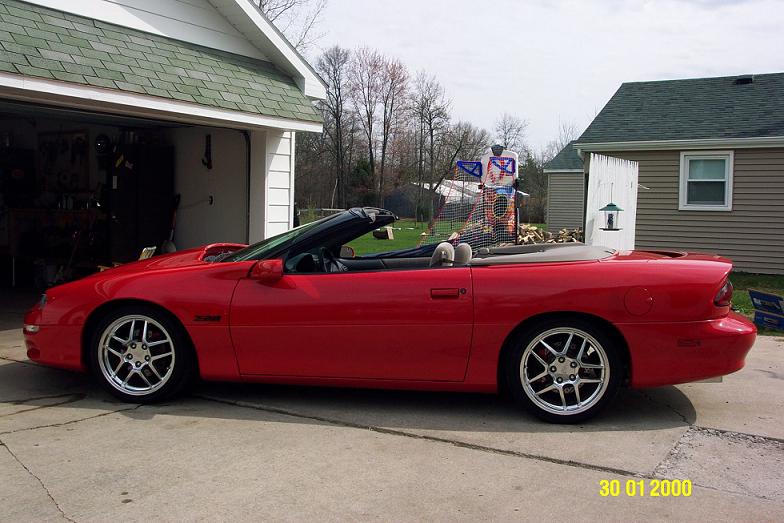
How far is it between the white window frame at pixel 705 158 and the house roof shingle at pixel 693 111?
358mm

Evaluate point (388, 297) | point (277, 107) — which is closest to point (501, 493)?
point (388, 297)

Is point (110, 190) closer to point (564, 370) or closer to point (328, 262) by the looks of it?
point (328, 262)

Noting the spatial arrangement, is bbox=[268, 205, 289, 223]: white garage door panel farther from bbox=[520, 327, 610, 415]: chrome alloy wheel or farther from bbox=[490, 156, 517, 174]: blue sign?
bbox=[520, 327, 610, 415]: chrome alloy wheel

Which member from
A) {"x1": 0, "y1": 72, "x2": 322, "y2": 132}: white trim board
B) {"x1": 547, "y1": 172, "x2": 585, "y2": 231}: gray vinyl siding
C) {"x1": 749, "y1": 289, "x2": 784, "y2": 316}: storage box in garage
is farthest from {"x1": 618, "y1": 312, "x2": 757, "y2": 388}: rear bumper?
{"x1": 547, "y1": 172, "x2": 585, "y2": 231}: gray vinyl siding

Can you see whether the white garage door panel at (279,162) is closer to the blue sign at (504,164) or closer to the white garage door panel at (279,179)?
the white garage door panel at (279,179)

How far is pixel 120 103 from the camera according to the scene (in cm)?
675

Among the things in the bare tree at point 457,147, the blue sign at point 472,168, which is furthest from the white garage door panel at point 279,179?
the bare tree at point 457,147

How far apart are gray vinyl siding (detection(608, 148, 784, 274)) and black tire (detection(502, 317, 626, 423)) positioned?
11643mm

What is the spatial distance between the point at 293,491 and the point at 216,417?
1349 mm

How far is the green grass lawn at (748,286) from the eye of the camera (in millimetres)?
9727

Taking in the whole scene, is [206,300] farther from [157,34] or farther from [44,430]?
[157,34]

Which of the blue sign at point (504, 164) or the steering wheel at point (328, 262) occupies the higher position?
the blue sign at point (504, 164)

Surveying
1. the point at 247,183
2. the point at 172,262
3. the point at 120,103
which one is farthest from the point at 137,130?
the point at 172,262

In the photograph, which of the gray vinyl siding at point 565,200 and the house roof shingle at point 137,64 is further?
the gray vinyl siding at point 565,200
